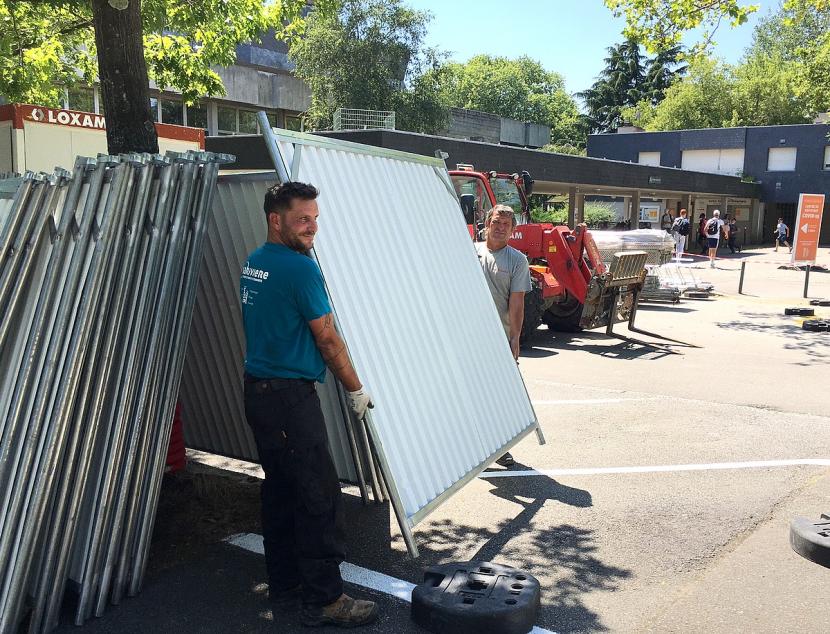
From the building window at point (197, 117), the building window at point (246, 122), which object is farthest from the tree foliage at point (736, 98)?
the building window at point (197, 117)

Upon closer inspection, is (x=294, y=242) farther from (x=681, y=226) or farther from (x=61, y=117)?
(x=681, y=226)

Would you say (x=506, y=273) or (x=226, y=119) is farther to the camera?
(x=226, y=119)

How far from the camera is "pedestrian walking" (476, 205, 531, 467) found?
20.1 feet

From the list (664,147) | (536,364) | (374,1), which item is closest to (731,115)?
(664,147)

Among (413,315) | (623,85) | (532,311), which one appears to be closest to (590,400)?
(532,311)

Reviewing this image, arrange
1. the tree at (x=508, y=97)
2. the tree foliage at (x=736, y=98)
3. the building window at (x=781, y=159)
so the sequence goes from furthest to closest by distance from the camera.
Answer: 1. the tree at (x=508, y=97)
2. the tree foliage at (x=736, y=98)
3. the building window at (x=781, y=159)

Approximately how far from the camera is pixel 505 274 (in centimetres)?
616

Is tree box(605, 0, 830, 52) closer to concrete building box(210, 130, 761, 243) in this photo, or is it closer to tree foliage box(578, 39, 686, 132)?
concrete building box(210, 130, 761, 243)

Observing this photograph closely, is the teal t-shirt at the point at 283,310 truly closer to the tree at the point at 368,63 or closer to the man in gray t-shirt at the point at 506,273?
the man in gray t-shirt at the point at 506,273

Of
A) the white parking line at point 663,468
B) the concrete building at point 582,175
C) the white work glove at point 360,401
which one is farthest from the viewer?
the concrete building at point 582,175

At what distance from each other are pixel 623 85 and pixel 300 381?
89.4 metres

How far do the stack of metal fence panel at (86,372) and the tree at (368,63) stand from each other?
4442 centimetres

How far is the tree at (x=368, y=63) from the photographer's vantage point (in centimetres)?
4694

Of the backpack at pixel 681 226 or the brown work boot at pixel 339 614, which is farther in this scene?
the backpack at pixel 681 226
